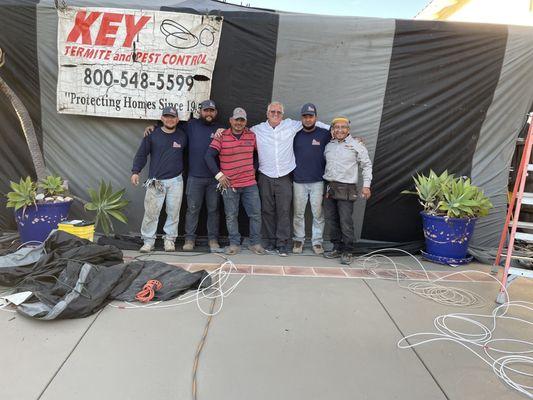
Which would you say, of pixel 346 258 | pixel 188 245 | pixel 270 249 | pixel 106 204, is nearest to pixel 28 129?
pixel 106 204

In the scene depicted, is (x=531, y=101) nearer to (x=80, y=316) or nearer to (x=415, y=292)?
(x=415, y=292)

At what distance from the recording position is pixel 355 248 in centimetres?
412

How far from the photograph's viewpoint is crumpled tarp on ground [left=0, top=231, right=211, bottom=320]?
2.43 m

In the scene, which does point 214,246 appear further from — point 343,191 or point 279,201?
point 343,191

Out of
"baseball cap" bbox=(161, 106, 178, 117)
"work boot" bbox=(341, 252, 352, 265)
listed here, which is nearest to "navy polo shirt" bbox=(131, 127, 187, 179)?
"baseball cap" bbox=(161, 106, 178, 117)

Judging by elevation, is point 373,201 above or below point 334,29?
below

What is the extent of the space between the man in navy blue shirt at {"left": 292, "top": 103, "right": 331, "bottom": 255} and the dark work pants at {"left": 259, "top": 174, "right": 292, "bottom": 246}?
0.12 metres

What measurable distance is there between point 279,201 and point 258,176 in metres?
0.38

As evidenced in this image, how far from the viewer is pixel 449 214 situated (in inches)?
147

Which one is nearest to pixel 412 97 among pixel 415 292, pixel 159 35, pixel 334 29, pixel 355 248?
pixel 334 29

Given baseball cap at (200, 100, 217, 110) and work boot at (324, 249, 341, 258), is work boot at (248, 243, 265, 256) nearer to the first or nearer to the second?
work boot at (324, 249, 341, 258)

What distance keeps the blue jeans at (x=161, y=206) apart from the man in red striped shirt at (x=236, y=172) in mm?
511

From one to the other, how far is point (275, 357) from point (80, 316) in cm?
137

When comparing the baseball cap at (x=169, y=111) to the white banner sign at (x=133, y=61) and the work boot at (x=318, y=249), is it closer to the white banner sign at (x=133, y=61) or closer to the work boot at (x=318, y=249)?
the white banner sign at (x=133, y=61)
